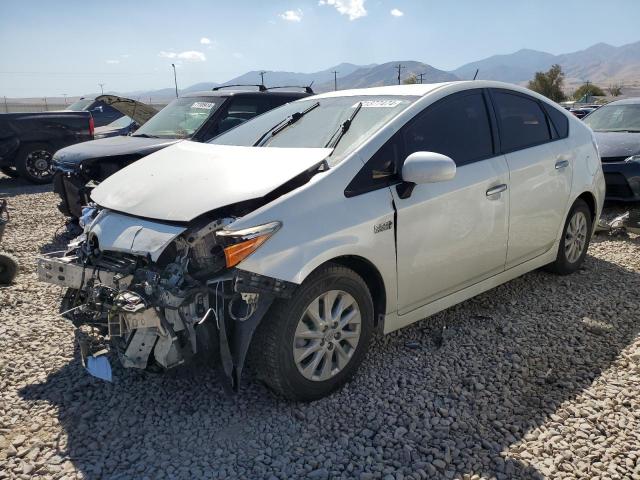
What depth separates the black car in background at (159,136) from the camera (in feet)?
21.1

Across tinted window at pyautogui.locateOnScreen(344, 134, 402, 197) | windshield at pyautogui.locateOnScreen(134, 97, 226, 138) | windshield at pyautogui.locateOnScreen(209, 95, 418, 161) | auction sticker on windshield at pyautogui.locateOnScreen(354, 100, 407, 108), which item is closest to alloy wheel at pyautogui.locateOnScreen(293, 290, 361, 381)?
tinted window at pyautogui.locateOnScreen(344, 134, 402, 197)

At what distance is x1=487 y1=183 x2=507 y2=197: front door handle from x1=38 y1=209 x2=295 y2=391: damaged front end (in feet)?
5.95

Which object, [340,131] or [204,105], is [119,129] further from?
[340,131]

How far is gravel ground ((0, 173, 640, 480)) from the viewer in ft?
8.91

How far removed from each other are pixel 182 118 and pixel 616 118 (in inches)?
278

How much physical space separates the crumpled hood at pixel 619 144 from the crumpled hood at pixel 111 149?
6126mm

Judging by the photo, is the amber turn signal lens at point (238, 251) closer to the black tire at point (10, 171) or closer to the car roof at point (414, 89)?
the car roof at point (414, 89)

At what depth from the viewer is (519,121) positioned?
440cm

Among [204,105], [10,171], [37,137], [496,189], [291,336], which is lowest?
[291,336]

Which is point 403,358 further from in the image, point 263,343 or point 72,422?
point 72,422

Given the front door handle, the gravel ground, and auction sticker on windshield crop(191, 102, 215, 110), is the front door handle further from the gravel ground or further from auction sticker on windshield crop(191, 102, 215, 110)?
auction sticker on windshield crop(191, 102, 215, 110)

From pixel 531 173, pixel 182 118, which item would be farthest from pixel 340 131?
pixel 182 118

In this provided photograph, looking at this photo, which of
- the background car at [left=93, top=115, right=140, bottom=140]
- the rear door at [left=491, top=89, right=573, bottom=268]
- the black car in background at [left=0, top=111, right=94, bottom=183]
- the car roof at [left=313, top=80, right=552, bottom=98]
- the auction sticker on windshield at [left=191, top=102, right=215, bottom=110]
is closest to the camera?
the car roof at [left=313, top=80, right=552, bottom=98]

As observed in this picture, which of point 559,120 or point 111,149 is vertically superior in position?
point 559,120
